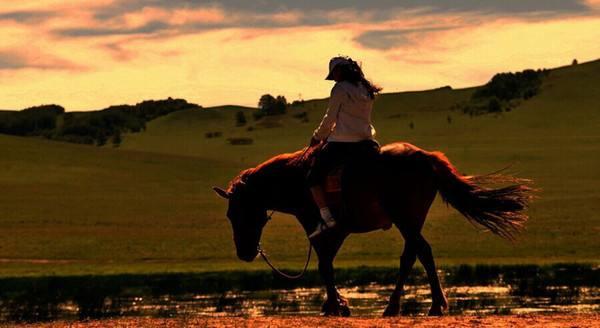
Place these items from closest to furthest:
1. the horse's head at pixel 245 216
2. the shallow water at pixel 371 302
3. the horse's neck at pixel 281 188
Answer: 1. the horse's neck at pixel 281 188
2. the horse's head at pixel 245 216
3. the shallow water at pixel 371 302

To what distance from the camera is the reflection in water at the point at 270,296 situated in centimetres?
1681

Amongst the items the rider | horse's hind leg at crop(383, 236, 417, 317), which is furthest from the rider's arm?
horse's hind leg at crop(383, 236, 417, 317)

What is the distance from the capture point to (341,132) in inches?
488

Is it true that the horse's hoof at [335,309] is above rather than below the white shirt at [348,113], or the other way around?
below

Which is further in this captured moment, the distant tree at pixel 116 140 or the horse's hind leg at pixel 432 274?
the distant tree at pixel 116 140

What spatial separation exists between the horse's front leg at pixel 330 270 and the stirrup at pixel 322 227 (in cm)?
13

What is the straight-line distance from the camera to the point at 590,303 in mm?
17281

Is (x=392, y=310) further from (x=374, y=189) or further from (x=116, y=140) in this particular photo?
(x=116, y=140)

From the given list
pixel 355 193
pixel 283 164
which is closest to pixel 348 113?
pixel 355 193

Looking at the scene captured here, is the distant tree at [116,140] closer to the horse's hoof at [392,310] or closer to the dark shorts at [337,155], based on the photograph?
the dark shorts at [337,155]

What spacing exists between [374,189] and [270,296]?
8.42 metres

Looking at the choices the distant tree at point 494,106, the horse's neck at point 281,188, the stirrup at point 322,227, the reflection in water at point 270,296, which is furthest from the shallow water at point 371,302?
the distant tree at point 494,106

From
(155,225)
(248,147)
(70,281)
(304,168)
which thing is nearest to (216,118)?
(248,147)

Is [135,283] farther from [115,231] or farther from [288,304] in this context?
[115,231]
